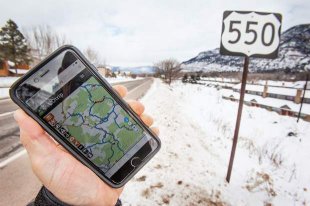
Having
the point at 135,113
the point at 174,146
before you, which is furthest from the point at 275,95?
the point at 135,113

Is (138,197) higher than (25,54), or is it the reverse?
(25,54)

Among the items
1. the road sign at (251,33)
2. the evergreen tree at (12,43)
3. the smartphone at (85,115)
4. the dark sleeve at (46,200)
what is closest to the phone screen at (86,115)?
the smartphone at (85,115)

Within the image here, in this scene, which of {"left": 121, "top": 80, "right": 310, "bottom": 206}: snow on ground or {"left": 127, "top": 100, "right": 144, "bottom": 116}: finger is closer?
{"left": 127, "top": 100, "right": 144, "bottom": 116}: finger

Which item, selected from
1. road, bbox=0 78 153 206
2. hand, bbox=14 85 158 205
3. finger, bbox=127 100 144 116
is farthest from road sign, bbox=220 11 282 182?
road, bbox=0 78 153 206

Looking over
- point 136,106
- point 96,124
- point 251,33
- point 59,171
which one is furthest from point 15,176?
point 251,33

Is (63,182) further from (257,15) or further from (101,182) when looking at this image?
(257,15)

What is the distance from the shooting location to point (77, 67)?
1.28m

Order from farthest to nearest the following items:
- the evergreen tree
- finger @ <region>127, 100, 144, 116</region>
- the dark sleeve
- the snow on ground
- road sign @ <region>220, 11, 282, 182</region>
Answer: the evergreen tree → the snow on ground → road sign @ <region>220, 11, 282, 182</region> → finger @ <region>127, 100, 144, 116</region> → the dark sleeve

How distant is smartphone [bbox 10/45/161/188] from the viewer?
116 cm

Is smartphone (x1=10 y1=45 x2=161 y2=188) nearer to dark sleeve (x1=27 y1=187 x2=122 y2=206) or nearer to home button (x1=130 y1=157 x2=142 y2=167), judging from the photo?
home button (x1=130 y1=157 x2=142 y2=167)

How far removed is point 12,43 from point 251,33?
120 ft

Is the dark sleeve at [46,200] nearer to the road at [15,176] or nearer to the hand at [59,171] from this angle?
the hand at [59,171]

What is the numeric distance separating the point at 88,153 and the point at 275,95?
20.4 m

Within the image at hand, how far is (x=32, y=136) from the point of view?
1.13 meters
